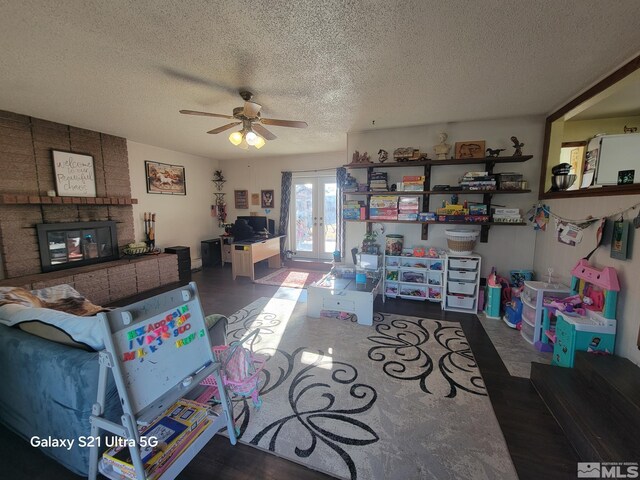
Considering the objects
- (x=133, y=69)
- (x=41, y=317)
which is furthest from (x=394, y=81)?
(x=41, y=317)

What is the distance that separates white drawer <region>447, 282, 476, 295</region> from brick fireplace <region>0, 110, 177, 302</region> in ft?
14.9

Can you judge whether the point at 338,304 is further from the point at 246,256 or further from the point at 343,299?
the point at 246,256

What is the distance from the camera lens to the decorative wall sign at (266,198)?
617 centimetres

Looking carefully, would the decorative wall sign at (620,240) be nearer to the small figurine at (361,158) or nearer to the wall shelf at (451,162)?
the wall shelf at (451,162)

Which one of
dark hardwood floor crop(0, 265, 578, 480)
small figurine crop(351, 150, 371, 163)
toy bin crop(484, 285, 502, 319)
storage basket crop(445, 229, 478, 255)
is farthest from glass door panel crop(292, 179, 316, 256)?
dark hardwood floor crop(0, 265, 578, 480)

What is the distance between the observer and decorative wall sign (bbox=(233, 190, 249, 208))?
6387 mm

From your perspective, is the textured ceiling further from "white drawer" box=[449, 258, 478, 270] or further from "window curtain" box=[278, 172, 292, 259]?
"window curtain" box=[278, 172, 292, 259]

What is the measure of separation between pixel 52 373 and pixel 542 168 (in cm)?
471

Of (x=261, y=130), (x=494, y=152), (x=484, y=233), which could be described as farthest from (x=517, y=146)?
(x=261, y=130)

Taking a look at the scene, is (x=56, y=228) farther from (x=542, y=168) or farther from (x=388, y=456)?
(x=542, y=168)

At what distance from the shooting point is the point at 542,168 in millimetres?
3156

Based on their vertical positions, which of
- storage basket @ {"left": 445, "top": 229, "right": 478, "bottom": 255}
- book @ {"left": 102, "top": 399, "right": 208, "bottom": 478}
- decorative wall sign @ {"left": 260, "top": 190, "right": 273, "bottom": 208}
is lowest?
book @ {"left": 102, "top": 399, "right": 208, "bottom": 478}

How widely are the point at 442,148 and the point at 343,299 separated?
7.51ft

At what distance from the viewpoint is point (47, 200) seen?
3.36 m
